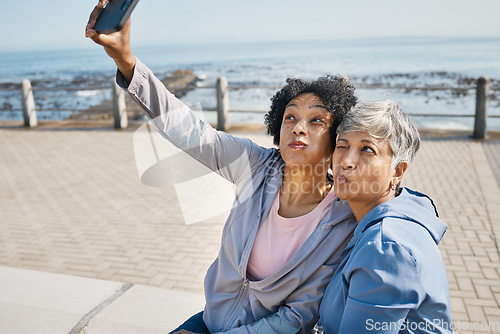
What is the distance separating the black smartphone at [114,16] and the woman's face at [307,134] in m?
0.87

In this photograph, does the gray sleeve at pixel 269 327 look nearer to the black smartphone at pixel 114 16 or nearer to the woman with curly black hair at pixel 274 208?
the woman with curly black hair at pixel 274 208

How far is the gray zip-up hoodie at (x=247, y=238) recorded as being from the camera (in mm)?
1773

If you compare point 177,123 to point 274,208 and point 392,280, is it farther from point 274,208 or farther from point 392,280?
point 392,280

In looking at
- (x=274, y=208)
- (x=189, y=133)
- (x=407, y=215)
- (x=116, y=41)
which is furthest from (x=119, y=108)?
(x=407, y=215)

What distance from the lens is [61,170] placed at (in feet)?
26.7

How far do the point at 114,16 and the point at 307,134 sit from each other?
0.94 m

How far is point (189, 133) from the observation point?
1.98m

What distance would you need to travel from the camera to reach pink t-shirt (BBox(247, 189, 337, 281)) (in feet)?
6.09

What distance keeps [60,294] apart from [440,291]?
8.63 ft

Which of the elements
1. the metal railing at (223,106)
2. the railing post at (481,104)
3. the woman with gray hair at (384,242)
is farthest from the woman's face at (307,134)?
the railing post at (481,104)

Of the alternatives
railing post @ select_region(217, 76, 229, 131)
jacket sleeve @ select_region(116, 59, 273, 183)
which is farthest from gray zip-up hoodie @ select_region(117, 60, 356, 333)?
railing post @ select_region(217, 76, 229, 131)

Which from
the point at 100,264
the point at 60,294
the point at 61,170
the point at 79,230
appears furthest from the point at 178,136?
the point at 61,170

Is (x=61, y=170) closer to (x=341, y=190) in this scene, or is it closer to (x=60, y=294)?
(x=60, y=294)

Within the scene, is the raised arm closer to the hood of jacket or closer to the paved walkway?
the hood of jacket
